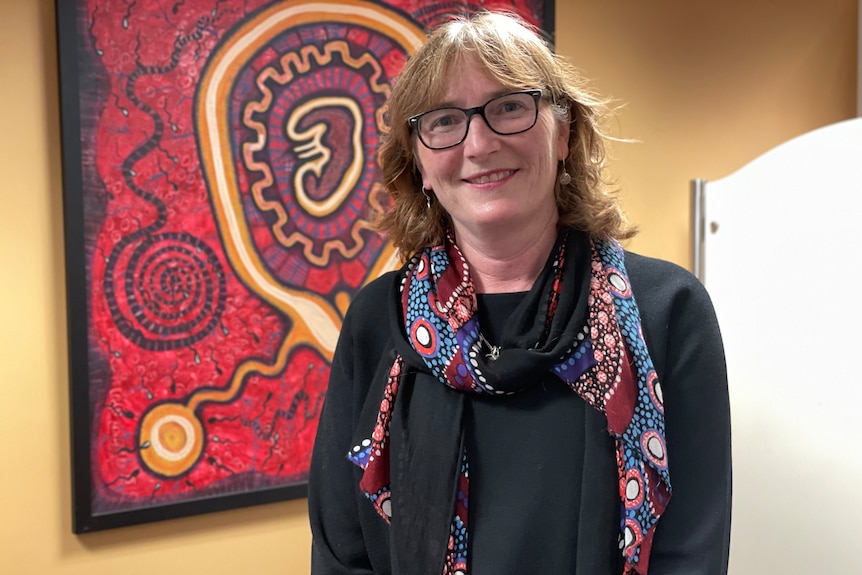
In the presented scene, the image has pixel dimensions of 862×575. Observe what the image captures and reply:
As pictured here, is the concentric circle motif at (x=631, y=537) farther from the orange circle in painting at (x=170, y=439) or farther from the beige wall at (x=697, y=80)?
the beige wall at (x=697, y=80)

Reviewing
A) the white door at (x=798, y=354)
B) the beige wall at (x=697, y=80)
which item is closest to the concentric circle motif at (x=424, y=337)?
the white door at (x=798, y=354)

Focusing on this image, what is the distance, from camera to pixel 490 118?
1.09 meters

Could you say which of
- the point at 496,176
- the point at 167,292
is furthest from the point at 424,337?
the point at 167,292

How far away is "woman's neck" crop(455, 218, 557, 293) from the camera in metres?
1.13

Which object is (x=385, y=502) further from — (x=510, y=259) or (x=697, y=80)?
(x=697, y=80)

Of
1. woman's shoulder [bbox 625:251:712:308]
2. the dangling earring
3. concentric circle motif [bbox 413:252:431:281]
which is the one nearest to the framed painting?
concentric circle motif [bbox 413:252:431:281]

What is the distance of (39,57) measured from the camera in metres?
1.58

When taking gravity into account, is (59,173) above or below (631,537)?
above

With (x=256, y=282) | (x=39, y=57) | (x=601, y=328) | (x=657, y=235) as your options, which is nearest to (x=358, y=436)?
(x=601, y=328)

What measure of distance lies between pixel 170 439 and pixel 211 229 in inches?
17.0

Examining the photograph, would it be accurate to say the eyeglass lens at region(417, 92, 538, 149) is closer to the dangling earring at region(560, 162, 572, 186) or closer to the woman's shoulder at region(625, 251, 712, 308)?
the dangling earring at region(560, 162, 572, 186)

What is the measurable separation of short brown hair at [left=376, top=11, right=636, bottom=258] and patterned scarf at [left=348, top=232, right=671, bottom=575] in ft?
0.16

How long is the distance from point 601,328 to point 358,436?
1.22 feet

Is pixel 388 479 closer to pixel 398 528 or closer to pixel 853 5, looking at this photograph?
pixel 398 528
